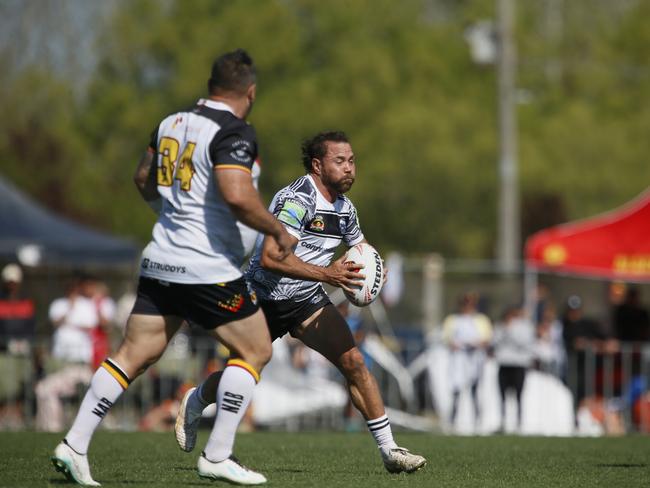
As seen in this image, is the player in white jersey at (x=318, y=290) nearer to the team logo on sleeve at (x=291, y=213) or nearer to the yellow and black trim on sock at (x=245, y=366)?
the team logo on sleeve at (x=291, y=213)

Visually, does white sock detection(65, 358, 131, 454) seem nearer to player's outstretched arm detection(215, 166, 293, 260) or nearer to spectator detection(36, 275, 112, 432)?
player's outstretched arm detection(215, 166, 293, 260)

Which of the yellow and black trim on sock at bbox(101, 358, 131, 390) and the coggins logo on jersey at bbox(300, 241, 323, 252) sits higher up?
the coggins logo on jersey at bbox(300, 241, 323, 252)

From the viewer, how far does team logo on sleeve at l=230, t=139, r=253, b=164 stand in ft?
21.9

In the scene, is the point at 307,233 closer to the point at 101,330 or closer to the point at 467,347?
the point at 467,347

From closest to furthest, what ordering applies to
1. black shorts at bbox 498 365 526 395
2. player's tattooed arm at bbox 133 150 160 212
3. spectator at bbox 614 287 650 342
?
player's tattooed arm at bbox 133 150 160 212, black shorts at bbox 498 365 526 395, spectator at bbox 614 287 650 342

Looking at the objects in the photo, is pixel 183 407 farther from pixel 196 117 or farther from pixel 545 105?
pixel 545 105

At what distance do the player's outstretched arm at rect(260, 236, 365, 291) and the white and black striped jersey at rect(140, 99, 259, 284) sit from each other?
0.19 meters

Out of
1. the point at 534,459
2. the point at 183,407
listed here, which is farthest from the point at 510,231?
the point at 183,407

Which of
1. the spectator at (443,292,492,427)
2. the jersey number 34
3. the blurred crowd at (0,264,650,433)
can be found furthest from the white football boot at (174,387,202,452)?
the spectator at (443,292,492,427)

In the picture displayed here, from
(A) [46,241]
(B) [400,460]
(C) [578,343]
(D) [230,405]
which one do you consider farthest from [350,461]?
(A) [46,241]

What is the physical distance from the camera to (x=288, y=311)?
27.4ft

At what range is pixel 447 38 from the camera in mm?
38219

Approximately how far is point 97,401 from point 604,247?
11994 mm

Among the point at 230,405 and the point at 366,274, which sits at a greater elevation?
the point at 366,274
